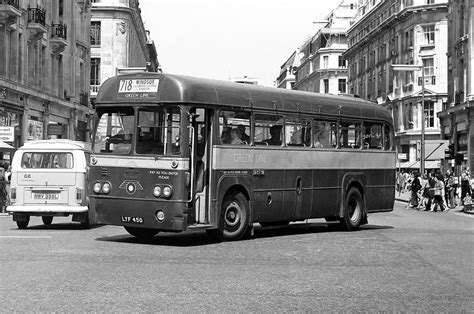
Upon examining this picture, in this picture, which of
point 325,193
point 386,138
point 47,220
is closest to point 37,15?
point 47,220

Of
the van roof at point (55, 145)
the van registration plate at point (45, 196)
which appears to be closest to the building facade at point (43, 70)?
the van roof at point (55, 145)

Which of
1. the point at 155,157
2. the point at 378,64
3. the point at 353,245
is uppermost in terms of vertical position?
the point at 378,64

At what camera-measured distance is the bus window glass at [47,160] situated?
2003cm

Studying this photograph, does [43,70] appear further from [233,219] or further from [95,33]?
[233,219]

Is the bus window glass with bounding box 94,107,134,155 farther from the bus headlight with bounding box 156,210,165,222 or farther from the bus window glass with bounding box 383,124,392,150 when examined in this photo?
the bus window glass with bounding box 383,124,392,150

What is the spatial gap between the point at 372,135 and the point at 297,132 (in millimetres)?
3452

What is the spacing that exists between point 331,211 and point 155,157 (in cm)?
581

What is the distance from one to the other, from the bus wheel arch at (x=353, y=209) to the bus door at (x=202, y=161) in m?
5.24

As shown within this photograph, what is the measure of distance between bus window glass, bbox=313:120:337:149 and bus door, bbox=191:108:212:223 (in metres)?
3.83

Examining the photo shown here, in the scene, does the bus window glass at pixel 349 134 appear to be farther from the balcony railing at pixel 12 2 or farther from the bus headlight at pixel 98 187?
the balcony railing at pixel 12 2

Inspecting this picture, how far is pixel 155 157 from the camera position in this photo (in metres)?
15.6

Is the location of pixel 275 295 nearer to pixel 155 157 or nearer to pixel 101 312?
pixel 101 312

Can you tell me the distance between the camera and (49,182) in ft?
65.2

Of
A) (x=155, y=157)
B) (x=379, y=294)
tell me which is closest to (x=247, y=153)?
(x=155, y=157)
